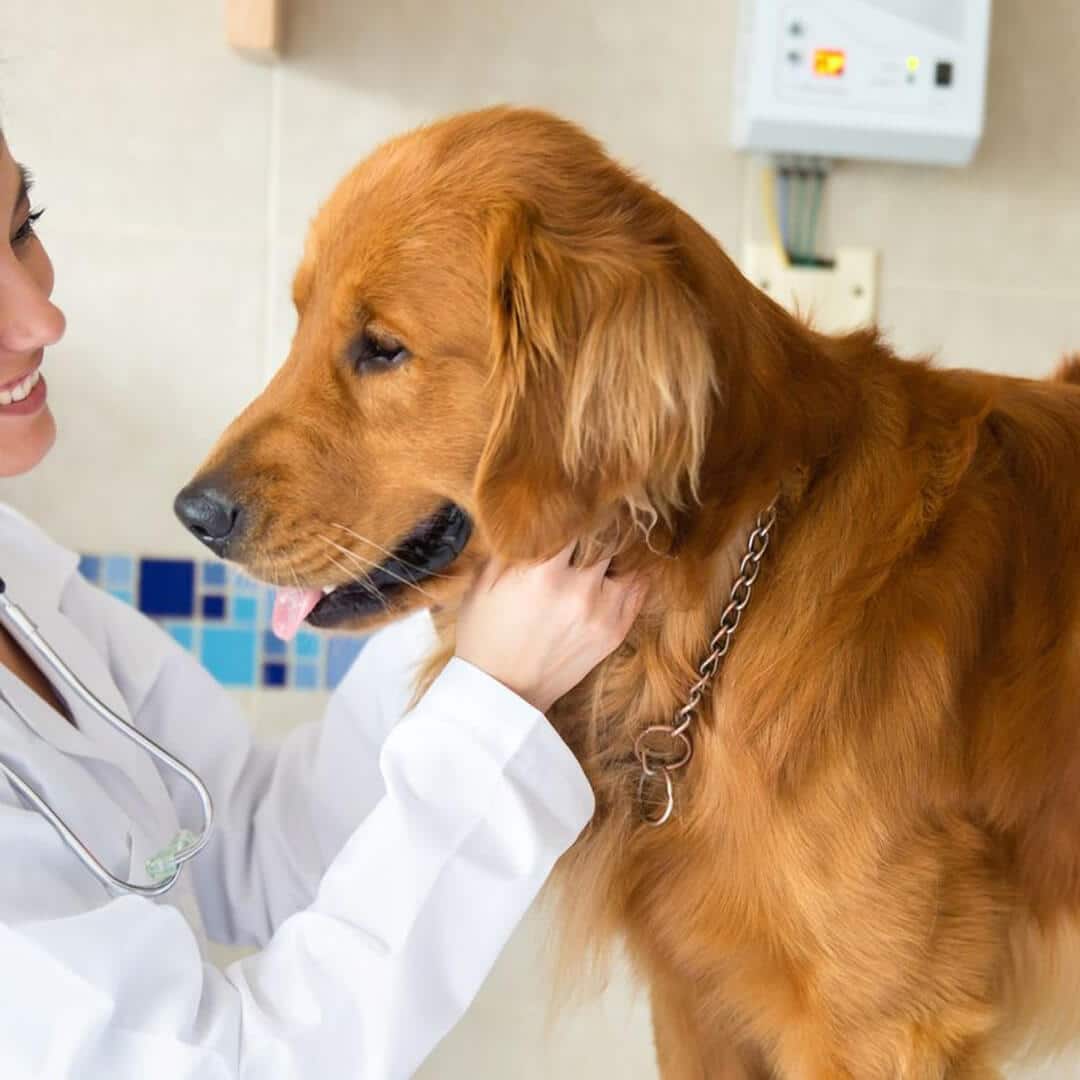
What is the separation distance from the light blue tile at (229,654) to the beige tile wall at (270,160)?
0.47 ft

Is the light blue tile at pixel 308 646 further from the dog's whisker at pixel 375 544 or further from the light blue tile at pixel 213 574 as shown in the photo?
the dog's whisker at pixel 375 544

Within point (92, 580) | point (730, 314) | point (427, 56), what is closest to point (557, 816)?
point (730, 314)

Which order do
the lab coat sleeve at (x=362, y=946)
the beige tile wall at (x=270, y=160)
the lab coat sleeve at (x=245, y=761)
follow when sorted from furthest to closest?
the beige tile wall at (x=270, y=160)
the lab coat sleeve at (x=245, y=761)
the lab coat sleeve at (x=362, y=946)

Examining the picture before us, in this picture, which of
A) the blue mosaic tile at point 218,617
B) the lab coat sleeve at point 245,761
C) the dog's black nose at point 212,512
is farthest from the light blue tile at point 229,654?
the dog's black nose at point 212,512

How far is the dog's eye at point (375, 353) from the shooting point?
92 cm

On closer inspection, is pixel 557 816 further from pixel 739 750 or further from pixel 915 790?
pixel 915 790

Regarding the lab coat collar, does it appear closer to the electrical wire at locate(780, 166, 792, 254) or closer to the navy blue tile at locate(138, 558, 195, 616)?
the navy blue tile at locate(138, 558, 195, 616)

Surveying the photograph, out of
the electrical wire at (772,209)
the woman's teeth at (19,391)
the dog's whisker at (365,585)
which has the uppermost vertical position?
the electrical wire at (772,209)

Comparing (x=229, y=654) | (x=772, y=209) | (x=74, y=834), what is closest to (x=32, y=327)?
(x=74, y=834)

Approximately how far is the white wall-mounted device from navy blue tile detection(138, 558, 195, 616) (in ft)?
3.08

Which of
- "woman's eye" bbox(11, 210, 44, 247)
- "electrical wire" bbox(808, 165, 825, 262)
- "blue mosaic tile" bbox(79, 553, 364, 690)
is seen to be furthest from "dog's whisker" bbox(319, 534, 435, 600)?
"electrical wire" bbox(808, 165, 825, 262)

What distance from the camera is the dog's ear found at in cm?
84

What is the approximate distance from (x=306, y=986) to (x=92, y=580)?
0.95 metres

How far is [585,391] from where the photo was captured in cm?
85
